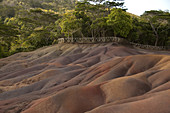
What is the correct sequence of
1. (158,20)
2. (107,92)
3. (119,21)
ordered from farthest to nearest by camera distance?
1. (158,20)
2. (119,21)
3. (107,92)

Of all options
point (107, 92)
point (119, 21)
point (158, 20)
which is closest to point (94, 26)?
point (119, 21)

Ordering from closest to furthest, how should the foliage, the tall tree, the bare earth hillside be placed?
the bare earth hillside, the foliage, the tall tree

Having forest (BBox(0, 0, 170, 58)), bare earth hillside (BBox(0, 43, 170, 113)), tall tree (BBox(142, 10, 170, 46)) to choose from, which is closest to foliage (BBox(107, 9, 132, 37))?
forest (BBox(0, 0, 170, 58))

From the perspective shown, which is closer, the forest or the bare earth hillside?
the bare earth hillside

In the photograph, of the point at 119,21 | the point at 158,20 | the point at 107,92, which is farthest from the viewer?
the point at 158,20

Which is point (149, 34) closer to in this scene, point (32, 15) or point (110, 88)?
point (32, 15)

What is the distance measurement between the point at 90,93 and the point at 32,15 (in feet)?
145

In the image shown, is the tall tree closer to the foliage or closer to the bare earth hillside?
the foliage

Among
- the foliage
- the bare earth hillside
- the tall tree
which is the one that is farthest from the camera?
the tall tree

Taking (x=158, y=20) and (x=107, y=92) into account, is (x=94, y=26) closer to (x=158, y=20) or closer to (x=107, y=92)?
(x=158, y=20)

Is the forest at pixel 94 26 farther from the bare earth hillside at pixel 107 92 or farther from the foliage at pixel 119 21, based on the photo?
the bare earth hillside at pixel 107 92

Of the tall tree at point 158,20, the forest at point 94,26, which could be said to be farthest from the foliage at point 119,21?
the tall tree at point 158,20

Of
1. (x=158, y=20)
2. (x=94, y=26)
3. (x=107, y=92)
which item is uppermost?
(x=158, y=20)

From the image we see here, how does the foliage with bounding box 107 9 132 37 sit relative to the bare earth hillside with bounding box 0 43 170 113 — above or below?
above
